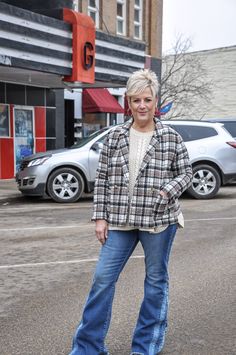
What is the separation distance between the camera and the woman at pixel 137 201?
3215 mm

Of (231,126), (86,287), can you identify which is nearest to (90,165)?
(231,126)

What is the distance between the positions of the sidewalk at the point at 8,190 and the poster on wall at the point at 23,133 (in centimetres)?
119

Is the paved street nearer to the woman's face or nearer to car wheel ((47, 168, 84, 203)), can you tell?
the woman's face

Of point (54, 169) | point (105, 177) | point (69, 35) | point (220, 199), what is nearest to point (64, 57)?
point (69, 35)

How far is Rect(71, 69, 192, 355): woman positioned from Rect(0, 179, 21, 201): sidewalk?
9.03 meters

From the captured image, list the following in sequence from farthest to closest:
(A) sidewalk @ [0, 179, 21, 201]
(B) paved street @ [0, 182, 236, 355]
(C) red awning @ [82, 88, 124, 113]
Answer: (C) red awning @ [82, 88, 124, 113] → (A) sidewalk @ [0, 179, 21, 201] → (B) paved street @ [0, 182, 236, 355]

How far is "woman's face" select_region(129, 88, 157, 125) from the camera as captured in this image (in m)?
3.24

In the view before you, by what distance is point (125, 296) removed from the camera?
4.89m

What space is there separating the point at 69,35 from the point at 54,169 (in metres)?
4.24

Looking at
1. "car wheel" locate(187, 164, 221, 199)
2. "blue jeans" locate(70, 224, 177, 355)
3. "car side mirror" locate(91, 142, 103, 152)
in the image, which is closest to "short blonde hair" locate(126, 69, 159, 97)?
"blue jeans" locate(70, 224, 177, 355)

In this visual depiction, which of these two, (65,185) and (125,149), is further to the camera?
(65,185)

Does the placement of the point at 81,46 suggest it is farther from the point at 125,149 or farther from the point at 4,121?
the point at 125,149

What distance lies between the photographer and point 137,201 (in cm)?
321

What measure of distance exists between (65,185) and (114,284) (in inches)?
324
